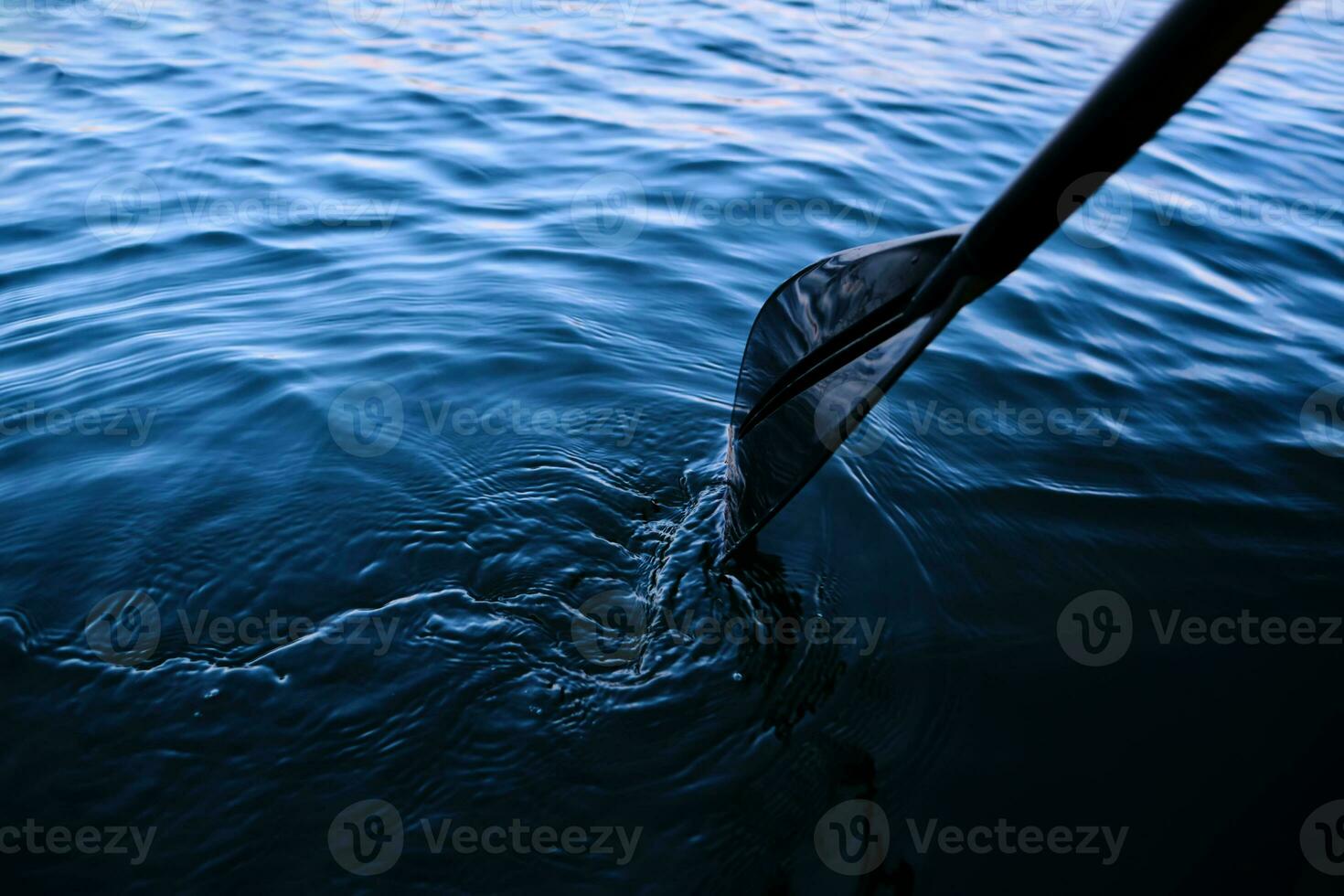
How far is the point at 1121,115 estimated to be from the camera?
1435mm

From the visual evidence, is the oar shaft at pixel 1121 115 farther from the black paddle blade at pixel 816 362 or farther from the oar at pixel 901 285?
the black paddle blade at pixel 816 362

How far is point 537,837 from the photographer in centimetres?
208

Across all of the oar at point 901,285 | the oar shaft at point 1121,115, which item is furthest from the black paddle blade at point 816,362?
the oar shaft at point 1121,115

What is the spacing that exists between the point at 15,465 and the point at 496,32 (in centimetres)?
702

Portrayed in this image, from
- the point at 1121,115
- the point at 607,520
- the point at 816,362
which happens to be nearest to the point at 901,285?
the point at 816,362

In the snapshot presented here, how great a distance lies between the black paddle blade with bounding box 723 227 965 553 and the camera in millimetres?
2102

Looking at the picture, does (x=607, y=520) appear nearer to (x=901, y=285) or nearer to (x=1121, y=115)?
(x=901, y=285)

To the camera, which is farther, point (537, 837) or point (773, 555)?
point (773, 555)

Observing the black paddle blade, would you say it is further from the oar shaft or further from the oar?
the oar shaft

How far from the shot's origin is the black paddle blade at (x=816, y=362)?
6.89 feet

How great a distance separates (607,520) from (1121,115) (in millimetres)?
1893

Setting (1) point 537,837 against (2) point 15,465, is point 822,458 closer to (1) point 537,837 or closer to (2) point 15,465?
(1) point 537,837

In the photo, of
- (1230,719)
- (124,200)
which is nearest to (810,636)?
(1230,719)

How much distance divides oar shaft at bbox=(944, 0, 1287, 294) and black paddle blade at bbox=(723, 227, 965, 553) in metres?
0.27
